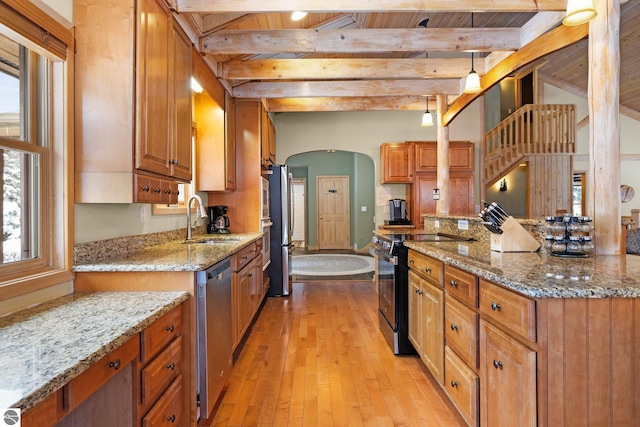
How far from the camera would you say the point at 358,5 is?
2.29 m

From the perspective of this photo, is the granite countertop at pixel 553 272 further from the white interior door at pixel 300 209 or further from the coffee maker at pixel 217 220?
the white interior door at pixel 300 209

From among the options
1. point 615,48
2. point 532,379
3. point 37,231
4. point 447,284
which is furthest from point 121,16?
point 615,48

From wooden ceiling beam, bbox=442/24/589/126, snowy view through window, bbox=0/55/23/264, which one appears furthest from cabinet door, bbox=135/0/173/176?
wooden ceiling beam, bbox=442/24/589/126

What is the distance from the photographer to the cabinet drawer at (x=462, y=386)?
160 cm

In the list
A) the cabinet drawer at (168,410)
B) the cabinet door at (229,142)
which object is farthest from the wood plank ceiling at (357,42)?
the cabinet drawer at (168,410)

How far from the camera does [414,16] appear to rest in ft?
15.0

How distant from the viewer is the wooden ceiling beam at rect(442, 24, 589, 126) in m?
2.31

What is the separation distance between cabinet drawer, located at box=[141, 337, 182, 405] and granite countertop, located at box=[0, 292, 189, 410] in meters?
0.19

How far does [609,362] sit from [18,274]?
223 centimetres

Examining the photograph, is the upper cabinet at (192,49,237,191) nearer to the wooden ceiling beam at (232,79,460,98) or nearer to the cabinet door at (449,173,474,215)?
the wooden ceiling beam at (232,79,460,98)

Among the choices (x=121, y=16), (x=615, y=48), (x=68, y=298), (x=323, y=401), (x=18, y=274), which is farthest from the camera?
(x=323, y=401)

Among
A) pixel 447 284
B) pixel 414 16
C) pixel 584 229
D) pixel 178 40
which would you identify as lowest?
pixel 447 284

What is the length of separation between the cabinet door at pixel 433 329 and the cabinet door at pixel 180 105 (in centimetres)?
178

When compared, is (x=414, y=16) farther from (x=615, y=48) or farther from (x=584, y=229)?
(x=584, y=229)
